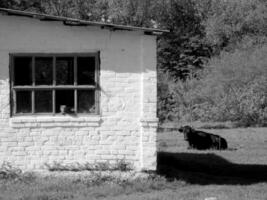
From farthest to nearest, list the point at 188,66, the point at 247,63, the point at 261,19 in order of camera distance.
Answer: the point at 188,66, the point at 261,19, the point at 247,63

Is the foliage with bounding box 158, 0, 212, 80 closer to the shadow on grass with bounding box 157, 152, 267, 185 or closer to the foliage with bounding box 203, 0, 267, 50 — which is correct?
the foliage with bounding box 203, 0, 267, 50

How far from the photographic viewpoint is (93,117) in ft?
38.1

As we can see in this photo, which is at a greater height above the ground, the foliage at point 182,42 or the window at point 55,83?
the foliage at point 182,42

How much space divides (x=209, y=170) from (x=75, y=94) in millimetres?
4683

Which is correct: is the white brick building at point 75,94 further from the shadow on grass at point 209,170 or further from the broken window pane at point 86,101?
the shadow on grass at point 209,170

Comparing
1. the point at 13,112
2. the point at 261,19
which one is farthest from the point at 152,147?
the point at 261,19

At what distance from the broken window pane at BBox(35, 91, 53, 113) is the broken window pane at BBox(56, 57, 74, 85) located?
35cm

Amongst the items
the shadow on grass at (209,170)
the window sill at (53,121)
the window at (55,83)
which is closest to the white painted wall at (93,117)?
the window sill at (53,121)

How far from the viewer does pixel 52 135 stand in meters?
11.6

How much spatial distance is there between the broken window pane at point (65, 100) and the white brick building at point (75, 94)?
2 cm

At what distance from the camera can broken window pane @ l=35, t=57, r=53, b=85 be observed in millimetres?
11703

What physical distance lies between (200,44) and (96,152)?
1566 inches

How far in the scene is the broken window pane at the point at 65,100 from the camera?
1171 centimetres

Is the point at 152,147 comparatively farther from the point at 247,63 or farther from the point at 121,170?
the point at 247,63
